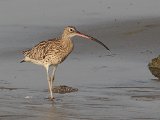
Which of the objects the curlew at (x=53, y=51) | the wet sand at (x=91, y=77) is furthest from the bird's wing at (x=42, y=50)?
the wet sand at (x=91, y=77)

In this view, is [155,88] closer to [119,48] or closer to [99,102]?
[99,102]

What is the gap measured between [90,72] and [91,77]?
1.52ft

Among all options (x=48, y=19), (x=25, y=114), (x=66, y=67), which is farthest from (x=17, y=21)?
(x=25, y=114)

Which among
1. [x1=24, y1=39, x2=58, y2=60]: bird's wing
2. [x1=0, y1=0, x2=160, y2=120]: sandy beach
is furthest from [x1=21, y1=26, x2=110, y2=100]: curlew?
[x1=0, y1=0, x2=160, y2=120]: sandy beach

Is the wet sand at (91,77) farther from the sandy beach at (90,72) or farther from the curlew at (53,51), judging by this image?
the curlew at (53,51)

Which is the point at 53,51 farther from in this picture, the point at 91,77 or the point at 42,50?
the point at 91,77

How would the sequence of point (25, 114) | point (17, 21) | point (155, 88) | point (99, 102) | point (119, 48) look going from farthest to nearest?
point (17, 21) → point (119, 48) → point (155, 88) → point (99, 102) → point (25, 114)

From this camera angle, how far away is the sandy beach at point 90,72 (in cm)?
1170

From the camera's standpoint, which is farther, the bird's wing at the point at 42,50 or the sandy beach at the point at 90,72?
the bird's wing at the point at 42,50

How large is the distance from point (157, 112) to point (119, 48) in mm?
6500

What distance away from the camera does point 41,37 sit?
19000mm

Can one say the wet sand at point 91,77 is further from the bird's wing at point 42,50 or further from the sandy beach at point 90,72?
the bird's wing at point 42,50

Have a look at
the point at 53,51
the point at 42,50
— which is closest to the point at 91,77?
the point at 53,51

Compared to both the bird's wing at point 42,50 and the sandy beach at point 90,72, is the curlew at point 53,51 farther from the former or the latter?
the sandy beach at point 90,72
